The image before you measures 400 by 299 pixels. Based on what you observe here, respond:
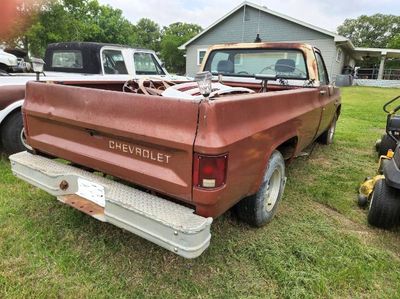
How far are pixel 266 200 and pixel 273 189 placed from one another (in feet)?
0.67

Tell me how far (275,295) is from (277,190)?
3.53ft

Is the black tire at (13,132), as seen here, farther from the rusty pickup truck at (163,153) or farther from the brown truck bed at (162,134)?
the brown truck bed at (162,134)

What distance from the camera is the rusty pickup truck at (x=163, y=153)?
193 centimetres

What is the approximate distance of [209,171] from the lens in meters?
1.93

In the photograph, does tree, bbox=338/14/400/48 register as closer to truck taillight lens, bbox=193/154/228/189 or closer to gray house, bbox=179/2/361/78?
gray house, bbox=179/2/361/78

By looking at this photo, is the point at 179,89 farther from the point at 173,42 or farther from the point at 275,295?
the point at 173,42

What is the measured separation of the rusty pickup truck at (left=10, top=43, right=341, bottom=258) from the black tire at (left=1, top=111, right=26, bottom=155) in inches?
56.9

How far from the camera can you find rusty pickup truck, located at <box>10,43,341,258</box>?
1.93m

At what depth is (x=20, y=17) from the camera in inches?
763

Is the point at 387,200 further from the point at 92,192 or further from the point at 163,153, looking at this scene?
the point at 92,192

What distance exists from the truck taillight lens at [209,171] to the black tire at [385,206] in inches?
71.9

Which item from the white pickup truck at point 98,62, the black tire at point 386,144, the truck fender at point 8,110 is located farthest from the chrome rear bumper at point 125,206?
the black tire at point 386,144

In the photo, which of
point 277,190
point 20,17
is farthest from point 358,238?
point 20,17

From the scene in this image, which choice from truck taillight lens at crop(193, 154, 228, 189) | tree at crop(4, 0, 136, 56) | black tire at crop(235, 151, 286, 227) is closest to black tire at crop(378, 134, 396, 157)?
black tire at crop(235, 151, 286, 227)
